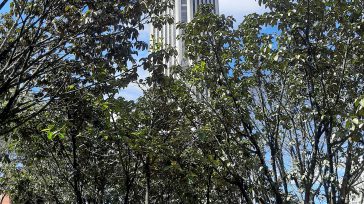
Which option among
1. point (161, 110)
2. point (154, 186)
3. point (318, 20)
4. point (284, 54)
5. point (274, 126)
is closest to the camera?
point (284, 54)

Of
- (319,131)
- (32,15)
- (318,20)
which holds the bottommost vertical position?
(319,131)

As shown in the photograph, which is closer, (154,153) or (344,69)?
(344,69)

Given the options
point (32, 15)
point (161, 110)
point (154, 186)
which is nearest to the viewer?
point (32, 15)

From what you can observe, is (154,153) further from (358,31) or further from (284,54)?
(358,31)

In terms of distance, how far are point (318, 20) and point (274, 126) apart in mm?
2561

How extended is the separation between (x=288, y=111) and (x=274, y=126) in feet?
2.07

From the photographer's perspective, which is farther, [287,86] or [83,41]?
[287,86]

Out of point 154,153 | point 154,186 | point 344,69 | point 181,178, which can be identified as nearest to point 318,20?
point 344,69

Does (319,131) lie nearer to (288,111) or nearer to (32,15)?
(288,111)

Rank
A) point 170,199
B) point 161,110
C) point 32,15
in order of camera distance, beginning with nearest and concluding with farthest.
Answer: point 32,15 < point 161,110 < point 170,199

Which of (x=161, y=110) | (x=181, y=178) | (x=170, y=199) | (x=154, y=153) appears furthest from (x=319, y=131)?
(x=170, y=199)

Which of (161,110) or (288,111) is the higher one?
(161,110)

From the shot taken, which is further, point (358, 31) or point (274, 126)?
point (274, 126)

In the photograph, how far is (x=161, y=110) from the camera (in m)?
12.9
